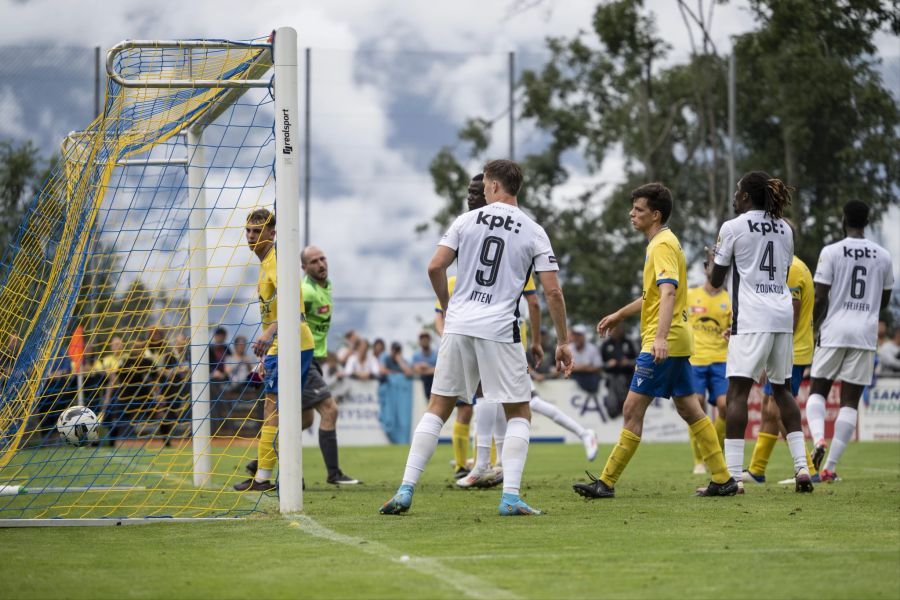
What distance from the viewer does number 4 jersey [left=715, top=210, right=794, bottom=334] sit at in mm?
9039

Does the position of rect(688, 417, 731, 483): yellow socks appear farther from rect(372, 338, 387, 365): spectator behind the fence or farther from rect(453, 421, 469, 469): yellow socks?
rect(372, 338, 387, 365): spectator behind the fence

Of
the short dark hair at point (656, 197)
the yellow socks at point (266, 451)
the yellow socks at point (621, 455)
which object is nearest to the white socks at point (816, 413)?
the yellow socks at point (621, 455)

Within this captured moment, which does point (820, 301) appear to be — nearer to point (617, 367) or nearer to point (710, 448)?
point (710, 448)

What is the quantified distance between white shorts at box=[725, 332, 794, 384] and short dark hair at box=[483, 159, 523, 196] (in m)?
2.41

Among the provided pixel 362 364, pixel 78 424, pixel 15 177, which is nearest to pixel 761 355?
pixel 78 424

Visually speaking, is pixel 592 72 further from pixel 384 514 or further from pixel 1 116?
pixel 384 514

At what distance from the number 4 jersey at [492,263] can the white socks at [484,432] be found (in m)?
2.89

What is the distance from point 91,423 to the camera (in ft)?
29.3

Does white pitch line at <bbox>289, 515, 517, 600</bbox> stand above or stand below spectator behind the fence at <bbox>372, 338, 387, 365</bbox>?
below

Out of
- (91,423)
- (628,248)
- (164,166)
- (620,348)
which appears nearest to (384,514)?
(91,423)

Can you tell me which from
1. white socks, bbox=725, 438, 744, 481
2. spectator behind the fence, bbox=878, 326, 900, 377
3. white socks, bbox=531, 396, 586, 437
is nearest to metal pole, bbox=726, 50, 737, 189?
spectator behind the fence, bbox=878, 326, 900, 377

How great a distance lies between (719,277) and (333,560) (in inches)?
168

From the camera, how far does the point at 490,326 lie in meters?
7.58

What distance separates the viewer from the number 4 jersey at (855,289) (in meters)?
10.5
